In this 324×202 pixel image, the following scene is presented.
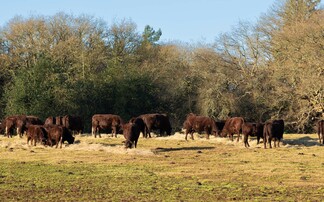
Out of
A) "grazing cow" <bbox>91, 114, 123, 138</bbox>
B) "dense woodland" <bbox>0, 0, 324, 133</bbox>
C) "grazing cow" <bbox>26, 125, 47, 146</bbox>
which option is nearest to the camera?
"grazing cow" <bbox>26, 125, 47, 146</bbox>

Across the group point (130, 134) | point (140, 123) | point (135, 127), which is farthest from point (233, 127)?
point (130, 134)

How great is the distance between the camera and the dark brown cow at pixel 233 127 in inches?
1347

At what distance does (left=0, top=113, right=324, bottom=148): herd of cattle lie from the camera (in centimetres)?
2961

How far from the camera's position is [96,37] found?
62.2 m

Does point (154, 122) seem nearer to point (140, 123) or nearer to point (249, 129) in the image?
point (140, 123)

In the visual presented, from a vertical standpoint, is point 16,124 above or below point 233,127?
above

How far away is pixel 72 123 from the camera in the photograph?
39594mm

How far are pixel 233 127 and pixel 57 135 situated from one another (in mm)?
10673

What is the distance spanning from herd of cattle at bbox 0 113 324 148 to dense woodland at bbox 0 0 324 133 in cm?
893

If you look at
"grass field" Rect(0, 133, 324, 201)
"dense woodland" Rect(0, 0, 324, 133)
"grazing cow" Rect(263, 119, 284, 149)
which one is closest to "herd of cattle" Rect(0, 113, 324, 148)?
"grazing cow" Rect(263, 119, 284, 149)

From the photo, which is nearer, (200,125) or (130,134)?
(130,134)

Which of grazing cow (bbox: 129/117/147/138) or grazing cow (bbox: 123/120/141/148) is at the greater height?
grazing cow (bbox: 129/117/147/138)

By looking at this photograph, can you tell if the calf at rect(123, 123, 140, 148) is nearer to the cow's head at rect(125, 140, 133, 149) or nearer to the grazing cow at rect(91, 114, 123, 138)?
the cow's head at rect(125, 140, 133, 149)

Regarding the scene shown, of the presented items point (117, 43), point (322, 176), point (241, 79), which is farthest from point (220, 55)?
point (322, 176)
